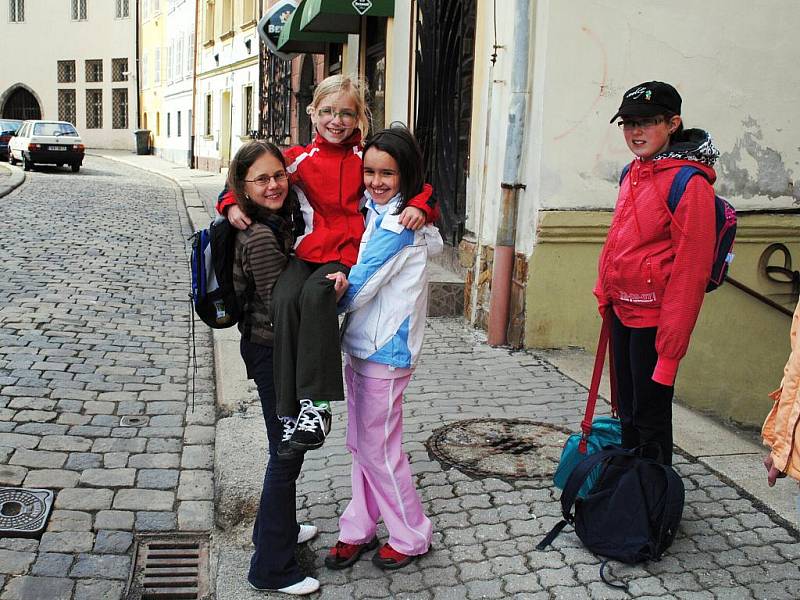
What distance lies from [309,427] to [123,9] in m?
47.4

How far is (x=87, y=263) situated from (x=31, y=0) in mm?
41787

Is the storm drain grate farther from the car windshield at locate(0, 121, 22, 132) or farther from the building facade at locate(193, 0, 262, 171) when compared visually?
the car windshield at locate(0, 121, 22, 132)

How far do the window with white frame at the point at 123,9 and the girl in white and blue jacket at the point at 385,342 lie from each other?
152ft

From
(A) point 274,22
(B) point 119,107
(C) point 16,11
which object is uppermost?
(C) point 16,11

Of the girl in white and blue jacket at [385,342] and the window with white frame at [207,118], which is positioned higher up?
the window with white frame at [207,118]

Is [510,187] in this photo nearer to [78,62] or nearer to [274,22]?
[274,22]

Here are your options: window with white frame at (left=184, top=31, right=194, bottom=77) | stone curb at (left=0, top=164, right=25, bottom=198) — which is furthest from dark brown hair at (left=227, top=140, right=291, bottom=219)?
window with white frame at (left=184, top=31, right=194, bottom=77)

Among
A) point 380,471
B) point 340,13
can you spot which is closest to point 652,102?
point 380,471

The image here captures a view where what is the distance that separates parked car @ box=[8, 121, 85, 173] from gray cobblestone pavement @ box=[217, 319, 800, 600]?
2400cm

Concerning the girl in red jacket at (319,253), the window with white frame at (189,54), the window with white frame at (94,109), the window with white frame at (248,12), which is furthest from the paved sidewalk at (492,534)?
the window with white frame at (94,109)

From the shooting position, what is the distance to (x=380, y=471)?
10.7 ft

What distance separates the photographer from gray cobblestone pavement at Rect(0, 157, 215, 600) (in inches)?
145

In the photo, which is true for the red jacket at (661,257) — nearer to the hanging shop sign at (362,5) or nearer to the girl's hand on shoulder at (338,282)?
the girl's hand on shoulder at (338,282)

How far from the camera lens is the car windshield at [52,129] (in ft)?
87.5
